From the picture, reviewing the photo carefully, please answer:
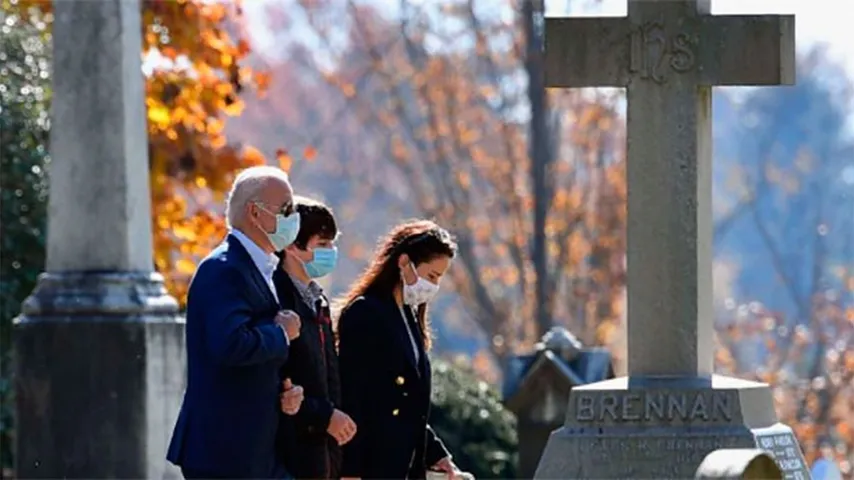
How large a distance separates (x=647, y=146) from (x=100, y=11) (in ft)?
11.3

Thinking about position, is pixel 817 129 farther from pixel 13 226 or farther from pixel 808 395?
pixel 13 226

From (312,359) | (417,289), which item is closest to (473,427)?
(417,289)

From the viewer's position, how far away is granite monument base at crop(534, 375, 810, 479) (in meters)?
12.8

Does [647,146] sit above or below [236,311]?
above

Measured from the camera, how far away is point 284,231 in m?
10.5

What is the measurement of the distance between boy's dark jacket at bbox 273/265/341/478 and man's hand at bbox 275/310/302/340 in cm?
33

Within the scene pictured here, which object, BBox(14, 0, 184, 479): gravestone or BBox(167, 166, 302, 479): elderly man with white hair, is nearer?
BBox(167, 166, 302, 479): elderly man with white hair

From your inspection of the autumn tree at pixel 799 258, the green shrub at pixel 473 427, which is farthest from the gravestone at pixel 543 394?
the autumn tree at pixel 799 258

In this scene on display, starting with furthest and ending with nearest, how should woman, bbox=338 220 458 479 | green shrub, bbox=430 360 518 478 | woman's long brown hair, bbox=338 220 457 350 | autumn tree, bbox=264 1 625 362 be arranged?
autumn tree, bbox=264 1 625 362, green shrub, bbox=430 360 518 478, woman's long brown hair, bbox=338 220 457 350, woman, bbox=338 220 458 479

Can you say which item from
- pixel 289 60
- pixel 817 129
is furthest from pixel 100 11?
pixel 817 129

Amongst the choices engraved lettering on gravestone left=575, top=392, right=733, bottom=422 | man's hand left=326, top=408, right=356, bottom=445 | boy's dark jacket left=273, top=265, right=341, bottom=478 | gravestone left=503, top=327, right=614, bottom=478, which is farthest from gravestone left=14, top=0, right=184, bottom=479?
man's hand left=326, top=408, right=356, bottom=445

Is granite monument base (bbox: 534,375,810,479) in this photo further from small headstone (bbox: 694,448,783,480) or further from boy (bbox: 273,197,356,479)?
small headstone (bbox: 694,448,783,480)

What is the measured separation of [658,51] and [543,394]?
4.54m

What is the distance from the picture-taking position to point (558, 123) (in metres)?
32.9
